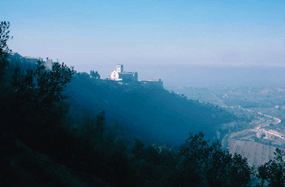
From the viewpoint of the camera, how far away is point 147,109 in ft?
357

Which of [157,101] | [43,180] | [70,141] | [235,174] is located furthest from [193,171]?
[157,101]

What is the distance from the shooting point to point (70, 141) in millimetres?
14016

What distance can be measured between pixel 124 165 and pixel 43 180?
614 centimetres

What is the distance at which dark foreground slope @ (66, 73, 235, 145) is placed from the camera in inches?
3162

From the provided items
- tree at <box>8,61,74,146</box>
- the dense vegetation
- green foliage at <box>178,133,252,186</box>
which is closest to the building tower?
green foliage at <box>178,133,252,186</box>

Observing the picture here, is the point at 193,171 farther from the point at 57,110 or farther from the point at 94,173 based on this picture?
the point at 57,110

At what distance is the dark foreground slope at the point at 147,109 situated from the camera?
80.3m

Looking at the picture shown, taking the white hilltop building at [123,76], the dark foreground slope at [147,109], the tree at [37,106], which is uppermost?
the white hilltop building at [123,76]

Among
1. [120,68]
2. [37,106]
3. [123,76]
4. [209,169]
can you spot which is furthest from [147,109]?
[37,106]

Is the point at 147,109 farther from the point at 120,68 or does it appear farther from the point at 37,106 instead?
the point at 37,106

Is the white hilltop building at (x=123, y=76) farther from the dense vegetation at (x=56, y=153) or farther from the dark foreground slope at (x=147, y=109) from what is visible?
the dense vegetation at (x=56, y=153)

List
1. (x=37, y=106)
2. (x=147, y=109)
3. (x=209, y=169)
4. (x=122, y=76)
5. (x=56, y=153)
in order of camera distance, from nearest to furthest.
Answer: (x=37, y=106), (x=56, y=153), (x=209, y=169), (x=147, y=109), (x=122, y=76)

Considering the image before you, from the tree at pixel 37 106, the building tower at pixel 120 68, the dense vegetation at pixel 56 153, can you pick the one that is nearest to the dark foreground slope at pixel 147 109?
the building tower at pixel 120 68

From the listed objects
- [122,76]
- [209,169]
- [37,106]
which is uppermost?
[122,76]
